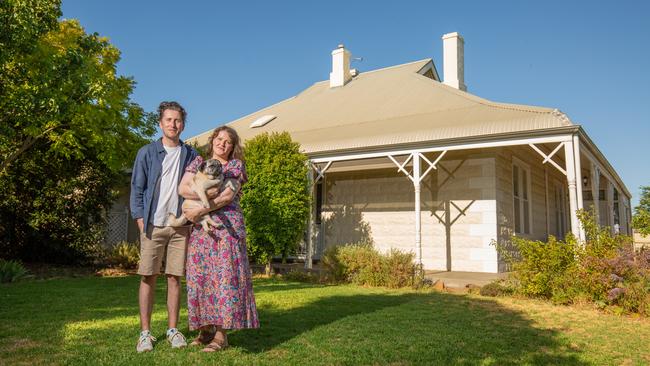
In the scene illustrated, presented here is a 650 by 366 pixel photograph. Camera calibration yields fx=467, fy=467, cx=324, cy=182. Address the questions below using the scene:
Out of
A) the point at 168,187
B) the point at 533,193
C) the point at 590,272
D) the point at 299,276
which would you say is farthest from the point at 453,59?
the point at 168,187

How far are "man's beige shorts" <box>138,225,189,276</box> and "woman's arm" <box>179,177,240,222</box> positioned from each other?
10.1 inches

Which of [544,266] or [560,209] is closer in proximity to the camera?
[544,266]

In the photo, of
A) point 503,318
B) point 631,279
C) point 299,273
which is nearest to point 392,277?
point 299,273

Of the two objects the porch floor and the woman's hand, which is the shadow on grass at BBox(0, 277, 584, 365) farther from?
the porch floor

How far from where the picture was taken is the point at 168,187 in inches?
156

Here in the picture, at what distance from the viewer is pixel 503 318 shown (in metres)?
5.97

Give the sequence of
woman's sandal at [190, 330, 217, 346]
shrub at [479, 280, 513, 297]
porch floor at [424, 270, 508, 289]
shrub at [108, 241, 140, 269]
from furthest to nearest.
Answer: shrub at [108, 241, 140, 269], porch floor at [424, 270, 508, 289], shrub at [479, 280, 513, 297], woman's sandal at [190, 330, 217, 346]

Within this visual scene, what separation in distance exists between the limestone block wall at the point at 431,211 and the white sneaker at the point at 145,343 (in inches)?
A: 345

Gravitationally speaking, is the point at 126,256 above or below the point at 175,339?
above

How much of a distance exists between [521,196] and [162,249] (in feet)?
37.3

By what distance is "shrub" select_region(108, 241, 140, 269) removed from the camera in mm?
12277

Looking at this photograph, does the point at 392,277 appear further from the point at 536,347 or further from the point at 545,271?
the point at 536,347

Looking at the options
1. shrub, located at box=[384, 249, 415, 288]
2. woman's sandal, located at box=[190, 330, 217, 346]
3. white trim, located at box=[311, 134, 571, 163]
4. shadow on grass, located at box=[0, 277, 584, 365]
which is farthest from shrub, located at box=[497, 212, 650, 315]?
woman's sandal, located at box=[190, 330, 217, 346]

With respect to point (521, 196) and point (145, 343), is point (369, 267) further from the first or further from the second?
point (145, 343)
